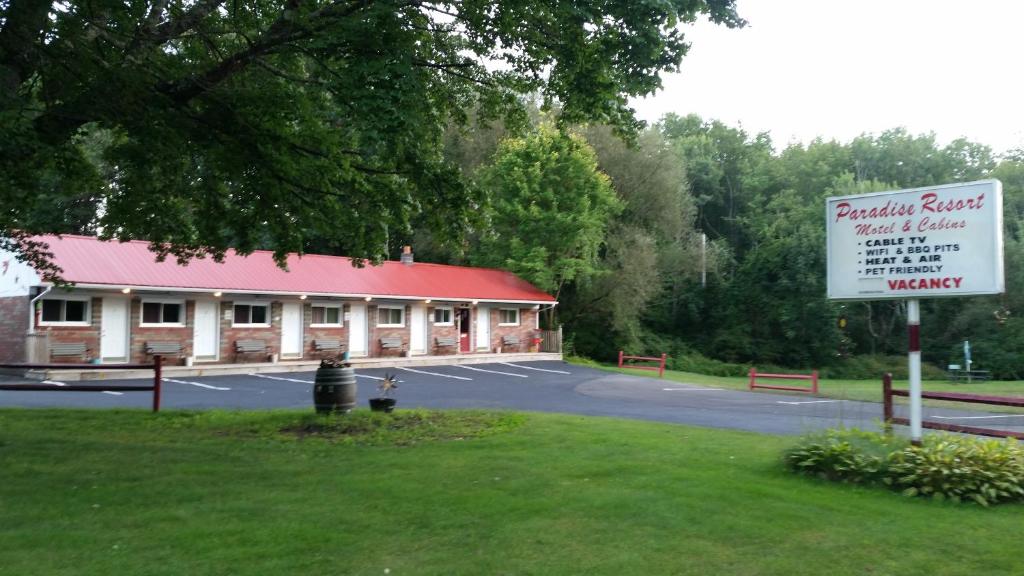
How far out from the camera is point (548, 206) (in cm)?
4003

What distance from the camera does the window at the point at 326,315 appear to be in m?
30.0

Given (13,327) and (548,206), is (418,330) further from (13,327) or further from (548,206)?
(13,327)

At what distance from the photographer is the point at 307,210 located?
43.1ft

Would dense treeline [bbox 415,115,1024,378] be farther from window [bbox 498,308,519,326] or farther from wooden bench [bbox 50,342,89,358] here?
wooden bench [bbox 50,342,89,358]

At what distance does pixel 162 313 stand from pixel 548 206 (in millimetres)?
20430

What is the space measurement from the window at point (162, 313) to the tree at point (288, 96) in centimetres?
1188

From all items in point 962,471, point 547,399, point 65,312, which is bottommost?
point 547,399

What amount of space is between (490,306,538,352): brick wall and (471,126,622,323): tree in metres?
2.10

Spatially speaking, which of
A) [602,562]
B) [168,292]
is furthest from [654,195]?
[602,562]

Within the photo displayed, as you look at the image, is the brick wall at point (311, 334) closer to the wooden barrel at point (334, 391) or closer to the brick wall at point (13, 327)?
the brick wall at point (13, 327)

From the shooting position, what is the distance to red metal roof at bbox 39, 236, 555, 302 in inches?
969

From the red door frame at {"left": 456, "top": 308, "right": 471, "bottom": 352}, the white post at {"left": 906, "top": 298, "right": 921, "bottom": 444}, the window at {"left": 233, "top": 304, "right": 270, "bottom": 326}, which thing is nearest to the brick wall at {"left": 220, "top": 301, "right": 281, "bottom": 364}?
the window at {"left": 233, "top": 304, "right": 270, "bottom": 326}

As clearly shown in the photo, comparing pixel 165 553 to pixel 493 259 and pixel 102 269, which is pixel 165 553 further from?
pixel 493 259

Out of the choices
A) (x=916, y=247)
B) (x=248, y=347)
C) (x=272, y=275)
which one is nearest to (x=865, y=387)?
(x=272, y=275)
